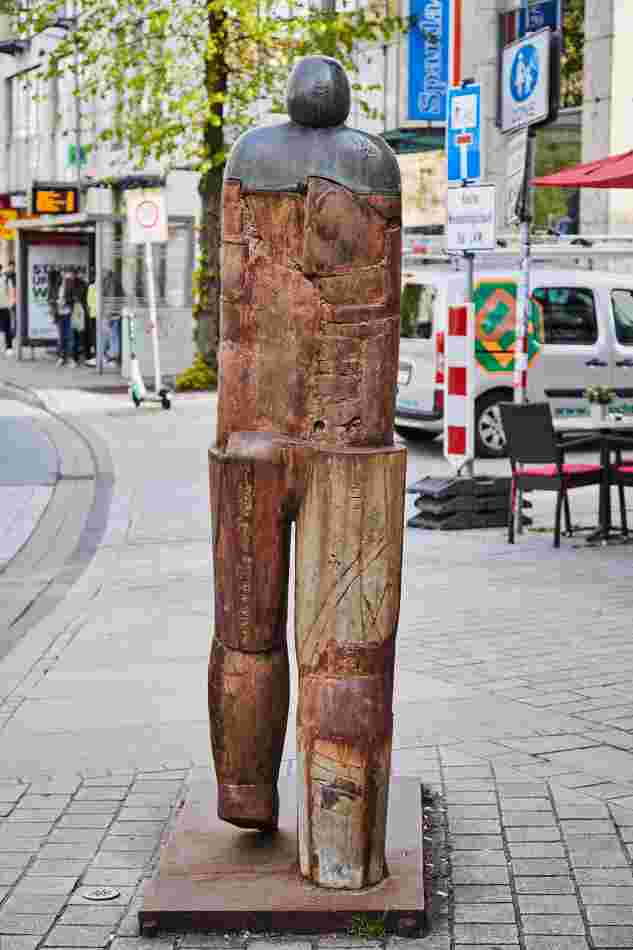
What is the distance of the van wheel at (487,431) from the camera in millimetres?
18109

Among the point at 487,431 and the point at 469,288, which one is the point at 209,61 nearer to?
the point at 487,431

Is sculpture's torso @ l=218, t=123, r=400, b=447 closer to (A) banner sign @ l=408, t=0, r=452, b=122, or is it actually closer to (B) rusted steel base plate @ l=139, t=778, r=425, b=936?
(B) rusted steel base plate @ l=139, t=778, r=425, b=936

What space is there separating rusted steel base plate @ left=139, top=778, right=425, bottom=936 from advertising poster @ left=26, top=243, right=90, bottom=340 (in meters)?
31.4

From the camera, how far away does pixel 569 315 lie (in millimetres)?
18828

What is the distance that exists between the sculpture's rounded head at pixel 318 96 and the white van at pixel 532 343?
13370 millimetres

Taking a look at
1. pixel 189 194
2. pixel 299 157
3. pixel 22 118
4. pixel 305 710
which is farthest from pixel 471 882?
pixel 22 118

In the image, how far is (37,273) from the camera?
117 feet

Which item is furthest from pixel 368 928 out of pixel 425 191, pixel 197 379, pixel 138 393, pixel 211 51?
pixel 425 191

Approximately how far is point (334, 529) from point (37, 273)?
3210cm

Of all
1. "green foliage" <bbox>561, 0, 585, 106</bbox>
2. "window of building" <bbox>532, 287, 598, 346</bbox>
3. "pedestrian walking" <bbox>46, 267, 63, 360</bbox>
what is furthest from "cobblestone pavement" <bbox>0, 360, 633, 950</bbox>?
"pedestrian walking" <bbox>46, 267, 63, 360</bbox>

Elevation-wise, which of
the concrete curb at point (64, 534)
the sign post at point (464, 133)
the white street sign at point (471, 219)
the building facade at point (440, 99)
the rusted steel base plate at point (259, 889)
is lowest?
the concrete curb at point (64, 534)

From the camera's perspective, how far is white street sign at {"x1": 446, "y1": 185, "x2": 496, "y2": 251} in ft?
40.1

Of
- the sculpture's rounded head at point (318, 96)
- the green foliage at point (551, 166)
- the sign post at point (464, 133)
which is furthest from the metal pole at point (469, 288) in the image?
the green foliage at point (551, 166)

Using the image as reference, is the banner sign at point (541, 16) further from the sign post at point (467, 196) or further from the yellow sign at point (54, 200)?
the yellow sign at point (54, 200)
